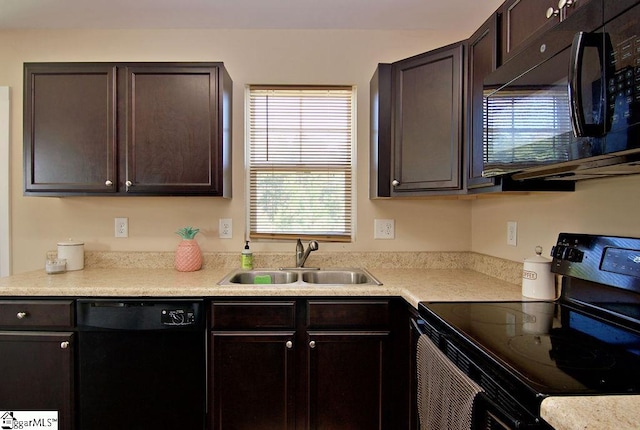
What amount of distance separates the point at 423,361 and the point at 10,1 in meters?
2.80

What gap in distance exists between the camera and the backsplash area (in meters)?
Answer: 2.16

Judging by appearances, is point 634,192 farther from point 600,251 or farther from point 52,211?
point 52,211

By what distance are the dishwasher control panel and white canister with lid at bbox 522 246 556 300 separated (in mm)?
1499

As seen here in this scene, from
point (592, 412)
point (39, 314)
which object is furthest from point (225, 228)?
point (592, 412)

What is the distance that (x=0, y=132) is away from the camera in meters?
2.17

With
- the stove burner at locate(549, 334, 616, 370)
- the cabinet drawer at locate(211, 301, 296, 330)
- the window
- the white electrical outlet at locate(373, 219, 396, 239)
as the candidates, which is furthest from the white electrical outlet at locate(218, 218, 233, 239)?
the stove burner at locate(549, 334, 616, 370)

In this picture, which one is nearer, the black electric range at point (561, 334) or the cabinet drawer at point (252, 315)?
the black electric range at point (561, 334)

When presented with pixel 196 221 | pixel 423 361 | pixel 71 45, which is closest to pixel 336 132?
pixel 196 221

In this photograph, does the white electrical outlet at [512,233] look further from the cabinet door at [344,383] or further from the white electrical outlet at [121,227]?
the white electrical outlet at [121,227]

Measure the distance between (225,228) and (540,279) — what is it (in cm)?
173

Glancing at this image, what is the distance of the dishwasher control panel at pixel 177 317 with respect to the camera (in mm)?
1583

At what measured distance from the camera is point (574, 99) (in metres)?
0.81

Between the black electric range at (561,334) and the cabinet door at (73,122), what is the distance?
72.3 inches

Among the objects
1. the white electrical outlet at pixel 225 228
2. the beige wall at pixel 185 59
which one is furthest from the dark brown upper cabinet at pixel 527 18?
the white electrical outlet at pixel 225 228
